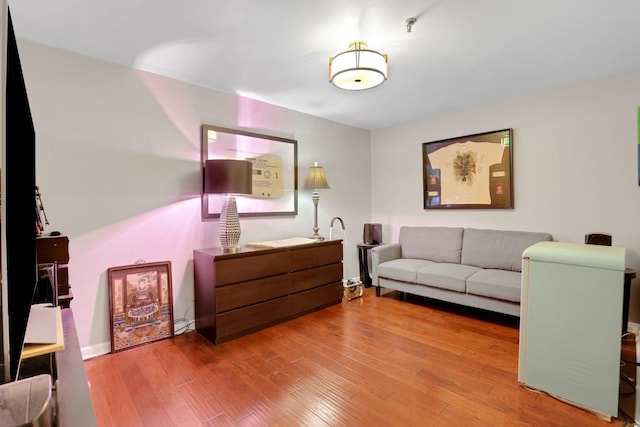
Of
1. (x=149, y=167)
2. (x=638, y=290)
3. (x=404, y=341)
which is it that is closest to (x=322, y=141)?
(x=149, y=167)

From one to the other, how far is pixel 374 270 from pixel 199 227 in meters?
2.16

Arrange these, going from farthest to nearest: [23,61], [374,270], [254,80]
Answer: [374,270], [254,80], [23,61]

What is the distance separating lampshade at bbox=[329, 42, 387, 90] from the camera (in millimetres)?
1999

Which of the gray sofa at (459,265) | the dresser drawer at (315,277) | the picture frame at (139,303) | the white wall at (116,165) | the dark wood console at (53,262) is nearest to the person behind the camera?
the dark wood console at (53,262)

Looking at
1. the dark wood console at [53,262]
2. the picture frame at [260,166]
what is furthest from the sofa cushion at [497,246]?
the dark wood console at [53,262]

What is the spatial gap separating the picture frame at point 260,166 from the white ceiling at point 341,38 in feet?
1.61

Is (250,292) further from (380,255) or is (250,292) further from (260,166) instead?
(380,255)

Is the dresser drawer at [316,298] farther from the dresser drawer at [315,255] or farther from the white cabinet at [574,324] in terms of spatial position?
the white cabinet at [574,324]

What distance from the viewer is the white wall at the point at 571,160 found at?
2711 mm

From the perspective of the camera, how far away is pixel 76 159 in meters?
2.27

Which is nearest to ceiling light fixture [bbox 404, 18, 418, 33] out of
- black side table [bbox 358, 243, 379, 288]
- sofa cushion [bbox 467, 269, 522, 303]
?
sofa cushion [bbox 467, 269, 522, 303]

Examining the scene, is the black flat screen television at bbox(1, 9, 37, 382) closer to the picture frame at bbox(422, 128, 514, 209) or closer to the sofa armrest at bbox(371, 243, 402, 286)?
the sofa armrest at bbox(371, 243, 402, 286)

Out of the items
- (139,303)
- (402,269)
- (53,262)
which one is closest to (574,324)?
(402,269)

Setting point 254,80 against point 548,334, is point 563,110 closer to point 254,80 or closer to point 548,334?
point 548,334
